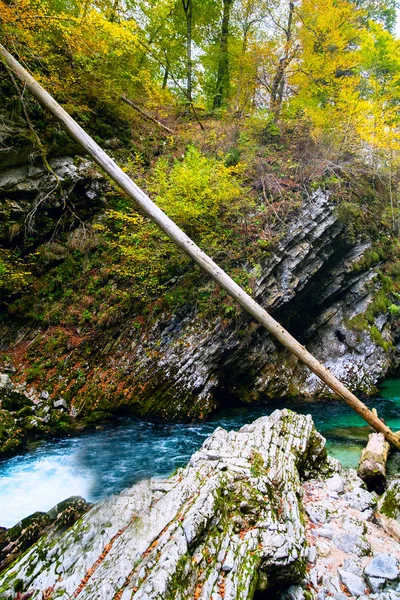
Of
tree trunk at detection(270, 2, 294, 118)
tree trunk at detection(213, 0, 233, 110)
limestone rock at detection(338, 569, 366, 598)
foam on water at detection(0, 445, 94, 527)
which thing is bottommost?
foam on water at detection(0, 445, 94, 527)

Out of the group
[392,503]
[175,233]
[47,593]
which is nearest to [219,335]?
[175,233]

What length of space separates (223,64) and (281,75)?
4.14m

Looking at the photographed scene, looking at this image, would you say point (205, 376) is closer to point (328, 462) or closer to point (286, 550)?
point (328, 462)

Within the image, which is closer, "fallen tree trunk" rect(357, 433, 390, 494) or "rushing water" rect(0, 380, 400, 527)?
"rushing water" rect(0, 380, 400, 527)

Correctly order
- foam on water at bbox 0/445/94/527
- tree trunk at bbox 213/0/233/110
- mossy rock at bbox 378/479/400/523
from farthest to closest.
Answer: tree trunk at bbox 213/0/233/110 → foam on water at bbox 0/445/94/527 → mossy rock at bbox 378/479/400/523

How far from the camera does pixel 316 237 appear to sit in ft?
33.2

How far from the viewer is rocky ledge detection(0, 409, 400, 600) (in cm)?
261

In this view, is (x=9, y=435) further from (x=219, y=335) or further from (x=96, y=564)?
(x=219, y=335)

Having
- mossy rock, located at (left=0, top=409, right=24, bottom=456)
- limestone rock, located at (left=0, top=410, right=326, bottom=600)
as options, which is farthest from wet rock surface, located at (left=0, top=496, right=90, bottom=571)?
mossy rock, located at (left=0, top=409, right=24, bottom=456)

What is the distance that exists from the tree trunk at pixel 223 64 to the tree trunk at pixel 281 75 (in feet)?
10.0

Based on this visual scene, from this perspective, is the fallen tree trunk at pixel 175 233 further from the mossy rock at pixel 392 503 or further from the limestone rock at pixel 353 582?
the limestone rock at pixel 353 582

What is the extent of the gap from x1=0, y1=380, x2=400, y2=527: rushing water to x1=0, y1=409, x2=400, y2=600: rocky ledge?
5.72ft

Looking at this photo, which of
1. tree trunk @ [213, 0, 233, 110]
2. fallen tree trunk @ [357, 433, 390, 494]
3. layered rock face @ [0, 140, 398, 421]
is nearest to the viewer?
fallen tree trunk @ [357, 433, 390, 494]

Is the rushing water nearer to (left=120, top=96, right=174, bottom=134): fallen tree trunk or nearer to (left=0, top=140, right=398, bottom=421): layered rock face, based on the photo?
(left=0, top=140, right=398, bottom=421): layered rock face
